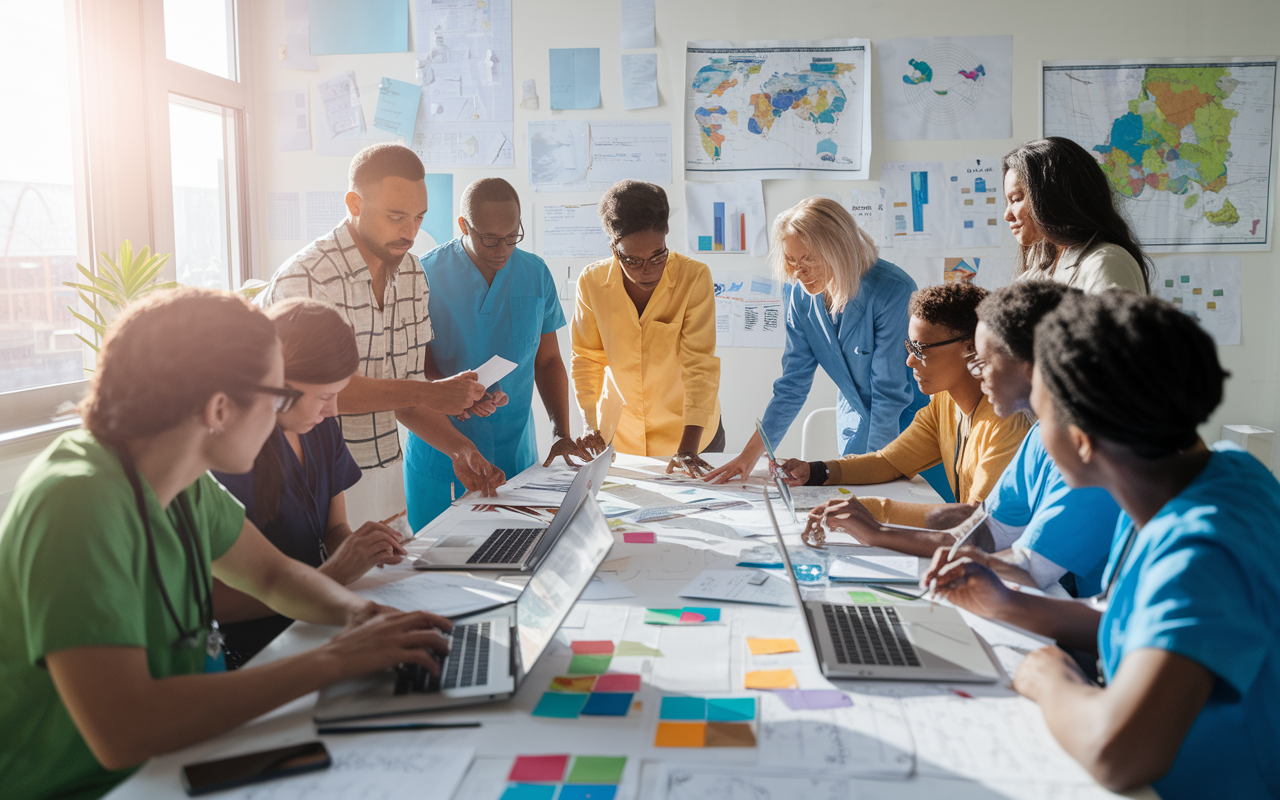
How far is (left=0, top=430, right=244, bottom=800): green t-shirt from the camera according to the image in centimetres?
87

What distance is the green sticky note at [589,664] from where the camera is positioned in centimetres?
115

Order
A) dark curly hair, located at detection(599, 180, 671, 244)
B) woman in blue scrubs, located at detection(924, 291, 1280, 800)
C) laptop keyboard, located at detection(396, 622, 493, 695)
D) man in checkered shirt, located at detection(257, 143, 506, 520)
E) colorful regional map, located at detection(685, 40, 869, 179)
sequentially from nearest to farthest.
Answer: woman in blue scrubs, located at detection(924, 291, 1280, 800) → laptop keyboard, located at detection(396, 622, 493, 695) → man in checkered shirt, located at detection(257, 143, 506, 520) → dark curly hair, located at detection(599, 180, 671, 244) → colorful regional map, located at detection(685, 40, 869, 179)

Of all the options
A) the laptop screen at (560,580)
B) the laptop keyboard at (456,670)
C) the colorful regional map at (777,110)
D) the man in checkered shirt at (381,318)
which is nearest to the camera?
the laptop keyboard at (456,670)

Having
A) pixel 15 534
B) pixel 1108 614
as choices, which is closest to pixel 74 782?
pixel 15 534

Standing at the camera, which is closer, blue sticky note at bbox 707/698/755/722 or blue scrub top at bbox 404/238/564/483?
blue sticky note at bbox 707/698/755/722

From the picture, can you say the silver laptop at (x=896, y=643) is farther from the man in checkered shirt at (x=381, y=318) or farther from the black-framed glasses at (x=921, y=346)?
the man in checkered shirt at (x=381, y=318)

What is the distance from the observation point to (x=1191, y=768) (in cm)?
93

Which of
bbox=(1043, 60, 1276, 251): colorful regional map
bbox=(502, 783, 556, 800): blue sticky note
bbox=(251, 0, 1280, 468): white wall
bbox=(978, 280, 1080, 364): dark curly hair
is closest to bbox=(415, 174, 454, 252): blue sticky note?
bbox=(251, 0, 1280, 468): white wall

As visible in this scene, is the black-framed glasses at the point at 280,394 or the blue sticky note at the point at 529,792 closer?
the blue sticky note at the point at 529,792

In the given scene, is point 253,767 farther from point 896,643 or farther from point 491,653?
point 896,643

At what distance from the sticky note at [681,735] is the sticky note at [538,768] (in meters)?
0.11

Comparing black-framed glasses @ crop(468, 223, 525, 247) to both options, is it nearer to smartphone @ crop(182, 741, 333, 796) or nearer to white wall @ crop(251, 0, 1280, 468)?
white wall @ crop(251, 0, 1280, 468)

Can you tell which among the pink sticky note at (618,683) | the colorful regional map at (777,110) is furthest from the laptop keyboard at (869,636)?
the colorful regional map at (777,110)

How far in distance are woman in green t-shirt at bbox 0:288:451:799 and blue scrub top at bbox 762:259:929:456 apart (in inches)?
65.6
